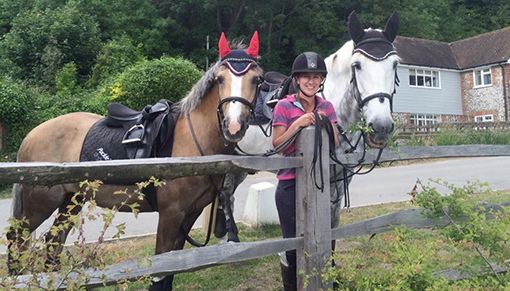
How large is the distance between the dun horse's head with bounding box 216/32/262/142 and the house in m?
23.9

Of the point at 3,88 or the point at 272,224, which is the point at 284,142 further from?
the point at 3,88

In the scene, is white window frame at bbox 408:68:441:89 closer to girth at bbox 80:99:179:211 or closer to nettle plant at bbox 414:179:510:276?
nettle plant at bbox 414:179:510:276

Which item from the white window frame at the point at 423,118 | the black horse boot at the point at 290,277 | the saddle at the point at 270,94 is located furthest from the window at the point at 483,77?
the black horse boot at the point at 290,277

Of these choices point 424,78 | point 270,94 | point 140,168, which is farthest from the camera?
point 424,78

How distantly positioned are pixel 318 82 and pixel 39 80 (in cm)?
1972

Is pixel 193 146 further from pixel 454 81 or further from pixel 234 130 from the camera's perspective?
pixel 454 81

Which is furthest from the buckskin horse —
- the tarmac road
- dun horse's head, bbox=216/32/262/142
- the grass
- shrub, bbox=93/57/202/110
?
shrub, bbox=93/57/202/110

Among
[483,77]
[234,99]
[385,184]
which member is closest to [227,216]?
[234,99]

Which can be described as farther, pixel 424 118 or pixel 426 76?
pixel 426 76

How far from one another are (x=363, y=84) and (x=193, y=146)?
1.55 meters

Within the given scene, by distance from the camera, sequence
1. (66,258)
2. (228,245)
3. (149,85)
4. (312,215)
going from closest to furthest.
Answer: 1. (66,258)
2. (228,245)
3. (312,215)
4. (149,85)

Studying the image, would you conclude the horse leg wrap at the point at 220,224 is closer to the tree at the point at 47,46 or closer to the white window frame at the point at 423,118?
the tree at the point at 47,46

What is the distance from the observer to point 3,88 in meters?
11.3

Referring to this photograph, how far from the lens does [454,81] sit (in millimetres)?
27656
